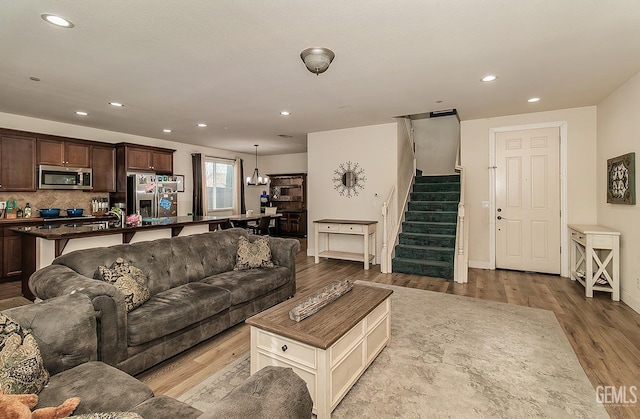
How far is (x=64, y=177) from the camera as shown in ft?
17.8

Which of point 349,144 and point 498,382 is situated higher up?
point 349,144

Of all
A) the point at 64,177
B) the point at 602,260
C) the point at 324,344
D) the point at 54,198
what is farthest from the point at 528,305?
the point at 54,198

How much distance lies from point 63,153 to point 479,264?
25.8ft

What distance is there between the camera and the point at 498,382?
2180 millimetres

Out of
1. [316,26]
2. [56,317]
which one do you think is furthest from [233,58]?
[56,317]

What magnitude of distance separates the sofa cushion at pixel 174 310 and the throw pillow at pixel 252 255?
0.69 metres

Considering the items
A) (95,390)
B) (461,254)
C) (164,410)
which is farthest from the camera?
(461,254)

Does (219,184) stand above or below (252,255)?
above

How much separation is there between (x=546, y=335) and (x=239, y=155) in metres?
8.73

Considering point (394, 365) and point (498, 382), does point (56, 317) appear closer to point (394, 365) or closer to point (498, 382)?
point (394, 365)

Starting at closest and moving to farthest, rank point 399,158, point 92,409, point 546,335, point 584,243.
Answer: point 92,409 < point 546,335 < point 584,243 < point 399,158

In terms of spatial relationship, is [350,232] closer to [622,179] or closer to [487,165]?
[487,165]

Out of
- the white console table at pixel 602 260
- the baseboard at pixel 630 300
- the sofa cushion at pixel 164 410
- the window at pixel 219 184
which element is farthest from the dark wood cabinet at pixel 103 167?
the baseboard at pixel 630 300

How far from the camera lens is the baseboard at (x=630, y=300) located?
3400 millimetres
